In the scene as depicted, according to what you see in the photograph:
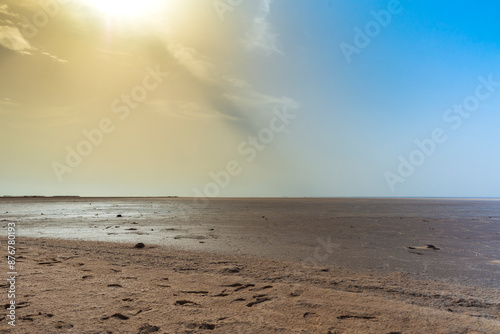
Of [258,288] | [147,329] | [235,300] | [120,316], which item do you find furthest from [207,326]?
[258,288]

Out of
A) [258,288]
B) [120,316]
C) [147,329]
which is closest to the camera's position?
[147,329]

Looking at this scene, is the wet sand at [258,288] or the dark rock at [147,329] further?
the wet sand at [258,288]

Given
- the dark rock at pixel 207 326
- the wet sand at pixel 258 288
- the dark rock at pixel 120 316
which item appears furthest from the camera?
the dark rock at pixel 120 316

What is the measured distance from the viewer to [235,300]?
4.52m

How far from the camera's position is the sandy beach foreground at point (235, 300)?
3607mm

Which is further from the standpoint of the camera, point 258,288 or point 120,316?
point 258,288

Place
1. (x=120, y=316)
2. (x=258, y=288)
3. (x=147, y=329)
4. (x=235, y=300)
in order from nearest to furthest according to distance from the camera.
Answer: (x=147, y=329)
(x=120, y=316)
(x=235, y=300)
(x=258, y=288)

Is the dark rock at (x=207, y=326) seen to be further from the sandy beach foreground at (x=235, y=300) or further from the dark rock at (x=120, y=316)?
the dark rock at (x=120, y=316)

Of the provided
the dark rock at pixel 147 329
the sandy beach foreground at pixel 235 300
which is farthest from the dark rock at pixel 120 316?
the dark rock at pixel 147 329

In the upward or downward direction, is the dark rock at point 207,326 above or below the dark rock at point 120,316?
below

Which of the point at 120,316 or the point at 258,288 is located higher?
the point at 120,316

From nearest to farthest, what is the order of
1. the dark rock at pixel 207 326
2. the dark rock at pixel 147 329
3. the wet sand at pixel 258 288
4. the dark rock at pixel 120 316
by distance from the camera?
the dark rock at pixel 147 329 < the dark rock at pixel 207 326 < the wet sand at pixel 258 288 < the dark rock at pixel 120 316

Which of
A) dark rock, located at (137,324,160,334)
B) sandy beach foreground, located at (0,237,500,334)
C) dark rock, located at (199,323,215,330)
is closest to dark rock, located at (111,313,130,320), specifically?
sandy beach foreground, located at (0,237,500,334)

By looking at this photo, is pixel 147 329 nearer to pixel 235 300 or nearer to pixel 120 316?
pixel 120 316
